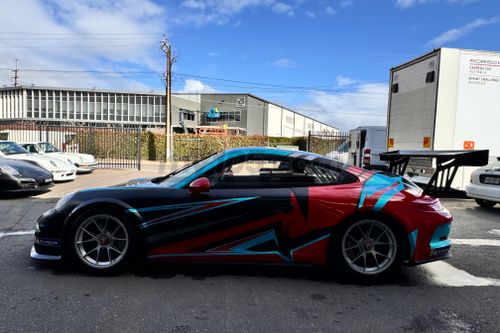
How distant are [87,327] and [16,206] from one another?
235 inches

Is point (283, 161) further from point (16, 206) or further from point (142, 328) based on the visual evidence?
point (16, 206)

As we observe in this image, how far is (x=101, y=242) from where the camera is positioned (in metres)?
3.72

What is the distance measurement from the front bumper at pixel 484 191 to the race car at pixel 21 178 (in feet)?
31.4

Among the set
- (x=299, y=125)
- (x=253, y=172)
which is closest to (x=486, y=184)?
(x=253, y=172)

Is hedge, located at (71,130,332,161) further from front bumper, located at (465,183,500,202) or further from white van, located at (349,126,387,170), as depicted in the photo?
front bumper, located at (465,183,500,202)

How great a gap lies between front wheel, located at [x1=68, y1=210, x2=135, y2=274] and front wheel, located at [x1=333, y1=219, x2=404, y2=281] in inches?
83.4

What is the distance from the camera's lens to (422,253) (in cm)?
364

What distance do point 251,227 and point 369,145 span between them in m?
10.8

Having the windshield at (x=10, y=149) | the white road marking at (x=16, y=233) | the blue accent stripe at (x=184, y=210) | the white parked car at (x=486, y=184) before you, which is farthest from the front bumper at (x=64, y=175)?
the white parked car at (x=486, y=184)

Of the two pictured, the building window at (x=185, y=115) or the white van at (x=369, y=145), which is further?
the building window at (x=185, y=115)

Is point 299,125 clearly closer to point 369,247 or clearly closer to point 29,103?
point 29,103

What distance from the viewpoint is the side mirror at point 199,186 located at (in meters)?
3.64

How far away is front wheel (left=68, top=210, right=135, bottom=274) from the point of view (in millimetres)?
3666

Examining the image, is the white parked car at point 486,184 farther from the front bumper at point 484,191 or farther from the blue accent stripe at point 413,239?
the blue accent stripe at point 413,239
